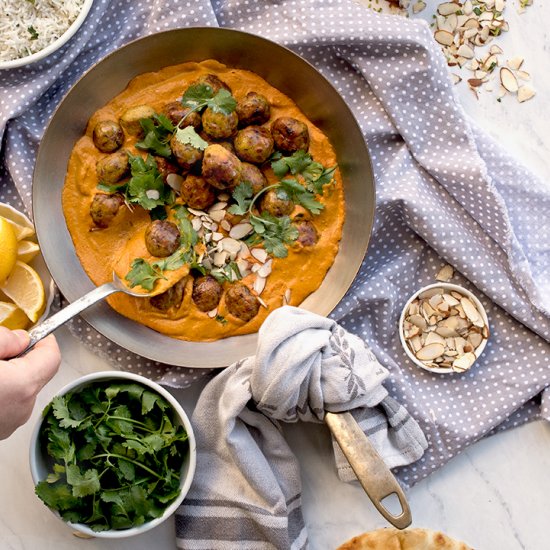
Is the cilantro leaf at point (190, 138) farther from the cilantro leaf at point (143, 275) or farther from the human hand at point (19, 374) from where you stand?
the human hand at point (19, 374)

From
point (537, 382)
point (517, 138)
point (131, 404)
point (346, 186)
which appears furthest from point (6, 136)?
point (537, 382)

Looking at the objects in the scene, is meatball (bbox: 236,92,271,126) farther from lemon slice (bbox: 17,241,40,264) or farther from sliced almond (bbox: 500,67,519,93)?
sliced almond (bbox: 500,67,519,93)

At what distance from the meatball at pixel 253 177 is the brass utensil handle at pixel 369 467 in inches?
37.9

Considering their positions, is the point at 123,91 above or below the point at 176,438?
above

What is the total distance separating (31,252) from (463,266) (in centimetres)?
176

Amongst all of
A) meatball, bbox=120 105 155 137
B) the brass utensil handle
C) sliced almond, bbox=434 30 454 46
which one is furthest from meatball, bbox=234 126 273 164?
the brass utensil handle

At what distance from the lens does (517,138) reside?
354 centimetres

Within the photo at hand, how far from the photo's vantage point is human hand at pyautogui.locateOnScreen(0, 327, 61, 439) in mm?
2502

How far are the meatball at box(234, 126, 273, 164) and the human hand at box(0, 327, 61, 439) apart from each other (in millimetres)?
1029

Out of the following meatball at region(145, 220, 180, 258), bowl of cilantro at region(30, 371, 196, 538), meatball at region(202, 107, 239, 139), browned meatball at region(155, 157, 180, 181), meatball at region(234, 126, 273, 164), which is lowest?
bowl of cilantro at region(30, 371, 196, 538)

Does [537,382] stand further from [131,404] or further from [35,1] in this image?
[35,1]

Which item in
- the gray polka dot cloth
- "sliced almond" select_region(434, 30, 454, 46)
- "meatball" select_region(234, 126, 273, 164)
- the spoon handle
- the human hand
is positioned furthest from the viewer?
"sliced almond" select_region(434, 30, 454, 46)

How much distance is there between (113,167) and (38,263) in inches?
20.8

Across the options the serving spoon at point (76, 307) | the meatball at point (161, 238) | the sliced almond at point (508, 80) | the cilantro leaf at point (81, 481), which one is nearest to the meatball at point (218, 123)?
the meatball at point (161, 238)
